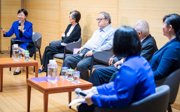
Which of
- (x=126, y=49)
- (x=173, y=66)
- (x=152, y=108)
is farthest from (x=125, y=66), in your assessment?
(x=173, y=66)

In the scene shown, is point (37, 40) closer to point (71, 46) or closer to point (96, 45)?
point (71, 46)

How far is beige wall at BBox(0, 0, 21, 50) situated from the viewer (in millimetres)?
8977

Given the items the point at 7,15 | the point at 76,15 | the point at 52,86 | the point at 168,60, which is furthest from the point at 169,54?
the point at 7,15

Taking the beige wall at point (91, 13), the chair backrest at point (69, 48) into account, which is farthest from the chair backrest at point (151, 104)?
the chair backrest at point (69, 48)

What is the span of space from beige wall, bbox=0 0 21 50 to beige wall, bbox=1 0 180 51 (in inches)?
1.1

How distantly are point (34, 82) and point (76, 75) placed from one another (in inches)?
20.3

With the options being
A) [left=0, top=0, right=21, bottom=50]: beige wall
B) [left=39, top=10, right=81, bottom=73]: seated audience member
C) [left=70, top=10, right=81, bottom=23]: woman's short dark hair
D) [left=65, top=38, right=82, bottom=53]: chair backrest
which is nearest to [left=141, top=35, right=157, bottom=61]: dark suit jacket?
[left=65, top=38, right=82, bottom=53]: chair backrest

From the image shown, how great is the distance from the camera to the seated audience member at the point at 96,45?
517cm

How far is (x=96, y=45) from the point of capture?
5363mm

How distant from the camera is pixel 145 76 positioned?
2.32 metres

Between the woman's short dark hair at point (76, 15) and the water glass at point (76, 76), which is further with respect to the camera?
the woman's short dark hair at point (76, 15)

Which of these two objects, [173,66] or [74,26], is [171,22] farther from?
[74,26]

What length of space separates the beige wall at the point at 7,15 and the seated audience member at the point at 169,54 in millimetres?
6412

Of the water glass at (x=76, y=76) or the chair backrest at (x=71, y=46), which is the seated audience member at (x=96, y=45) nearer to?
the chair backrest at (x=71, y=46)
